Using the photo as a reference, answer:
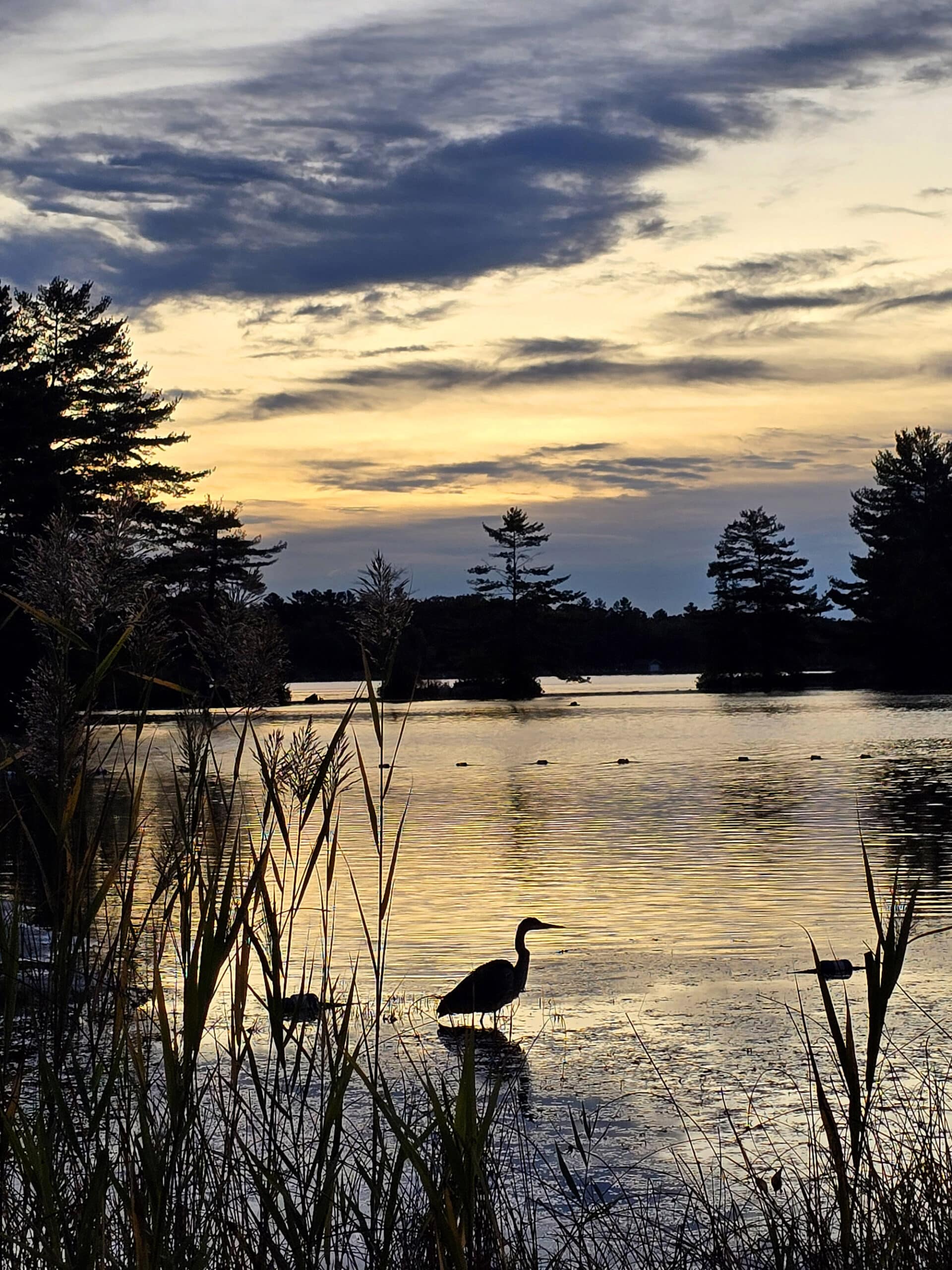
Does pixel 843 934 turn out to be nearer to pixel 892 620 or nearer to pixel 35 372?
pixel 35 372

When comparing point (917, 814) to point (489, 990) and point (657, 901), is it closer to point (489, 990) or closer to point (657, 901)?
point (657, 901)

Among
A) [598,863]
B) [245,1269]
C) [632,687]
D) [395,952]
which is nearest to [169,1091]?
[245,1269]

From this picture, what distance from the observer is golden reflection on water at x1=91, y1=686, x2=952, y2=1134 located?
20.6ft

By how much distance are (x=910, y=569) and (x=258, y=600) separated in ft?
211

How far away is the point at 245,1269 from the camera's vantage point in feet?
8.43

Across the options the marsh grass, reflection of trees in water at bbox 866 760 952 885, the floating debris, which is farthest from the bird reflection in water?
reflection of trees in water at bbox 866 760 952 885

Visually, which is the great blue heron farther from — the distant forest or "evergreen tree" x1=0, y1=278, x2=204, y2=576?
the distant forest

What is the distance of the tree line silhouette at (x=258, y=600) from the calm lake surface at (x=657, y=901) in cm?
61

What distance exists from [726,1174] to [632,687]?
255 ft

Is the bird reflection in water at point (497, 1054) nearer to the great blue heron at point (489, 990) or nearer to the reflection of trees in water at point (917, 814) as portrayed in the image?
the great blue heron at point (489, 990)

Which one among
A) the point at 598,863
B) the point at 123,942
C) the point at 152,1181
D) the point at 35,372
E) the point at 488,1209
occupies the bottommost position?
the point at 598,863

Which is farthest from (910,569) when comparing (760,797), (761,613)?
(760,797)

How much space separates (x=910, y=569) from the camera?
6384 centimetres

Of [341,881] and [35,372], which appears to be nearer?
[341,881]
